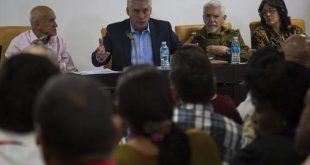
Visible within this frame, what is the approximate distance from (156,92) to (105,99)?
445 millimetres

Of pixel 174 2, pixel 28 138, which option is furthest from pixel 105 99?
pixel 174 2

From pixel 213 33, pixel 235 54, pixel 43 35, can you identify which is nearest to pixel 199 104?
pixel 235 54

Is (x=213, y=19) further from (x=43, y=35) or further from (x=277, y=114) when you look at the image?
(x=277, y=114)

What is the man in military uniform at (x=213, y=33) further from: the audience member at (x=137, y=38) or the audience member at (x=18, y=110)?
the audience member at (x=18, y=110)

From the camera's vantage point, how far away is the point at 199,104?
1.81 metres

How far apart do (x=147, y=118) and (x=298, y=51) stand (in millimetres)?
1127

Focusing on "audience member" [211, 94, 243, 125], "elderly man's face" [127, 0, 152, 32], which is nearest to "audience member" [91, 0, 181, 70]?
"elderly man's face" [127, 0, 152, 32]

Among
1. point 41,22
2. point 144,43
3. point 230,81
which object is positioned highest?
point 41,22

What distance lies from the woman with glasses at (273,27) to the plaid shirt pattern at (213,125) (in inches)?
122

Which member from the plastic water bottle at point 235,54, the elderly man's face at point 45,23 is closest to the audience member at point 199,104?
the plastic water bottle at point 235,54

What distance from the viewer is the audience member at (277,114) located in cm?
147

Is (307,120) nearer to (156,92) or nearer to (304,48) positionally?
(156,92)

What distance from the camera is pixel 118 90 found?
1.45 m

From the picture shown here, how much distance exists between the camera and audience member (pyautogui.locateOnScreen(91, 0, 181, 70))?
430cm
